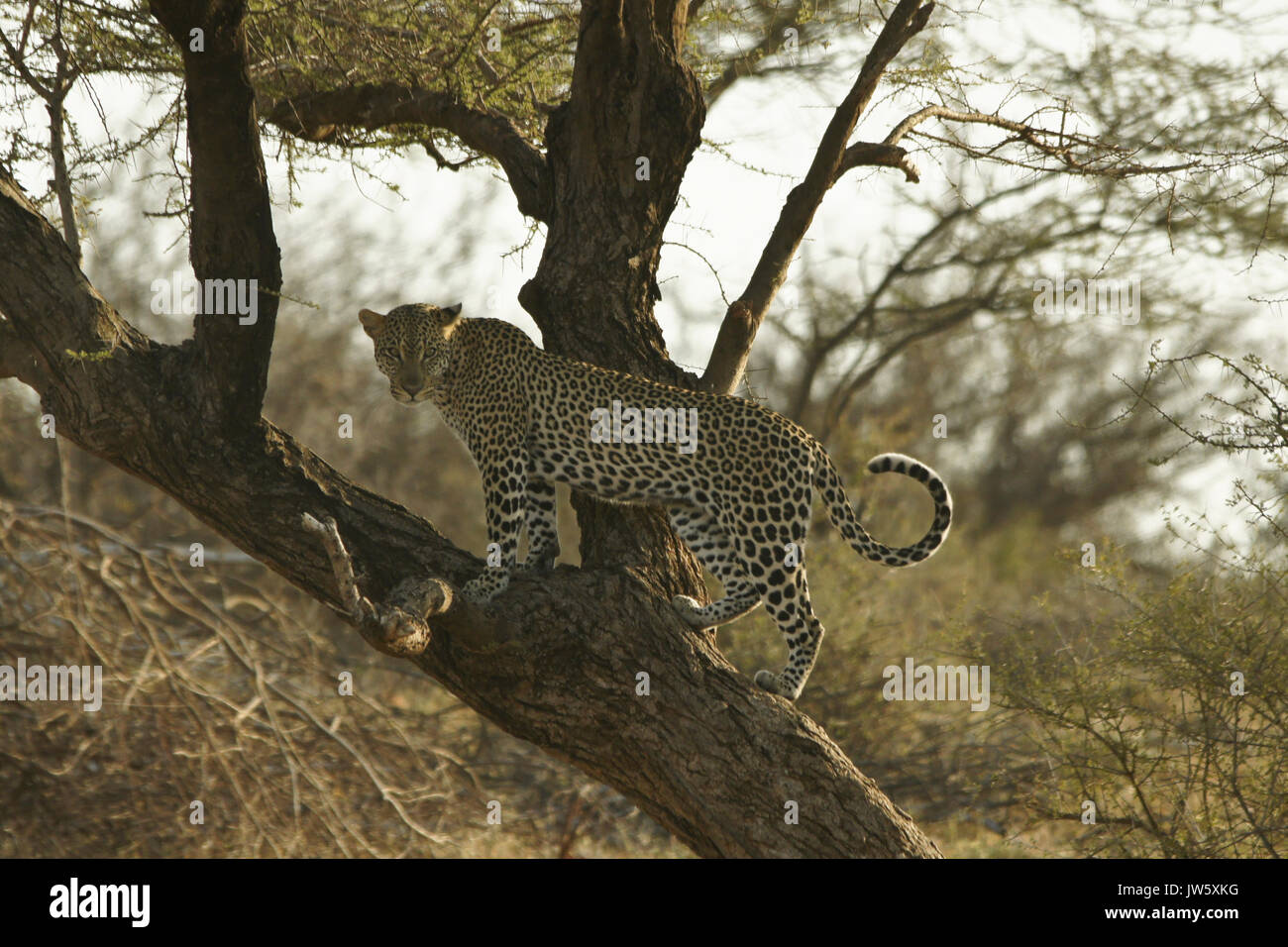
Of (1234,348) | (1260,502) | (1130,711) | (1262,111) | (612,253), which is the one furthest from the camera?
(1234,348)

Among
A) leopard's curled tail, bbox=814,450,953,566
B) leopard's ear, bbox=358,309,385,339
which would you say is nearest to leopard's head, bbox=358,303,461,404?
leopard's ear, bbox=358,309,385,339

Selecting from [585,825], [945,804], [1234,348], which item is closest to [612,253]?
[585,825]

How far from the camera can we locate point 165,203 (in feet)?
23.1

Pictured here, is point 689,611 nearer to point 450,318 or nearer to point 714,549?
point 714,549

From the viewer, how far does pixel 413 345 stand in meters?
6.12

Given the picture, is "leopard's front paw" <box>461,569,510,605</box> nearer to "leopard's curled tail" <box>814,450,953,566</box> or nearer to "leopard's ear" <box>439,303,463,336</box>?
"leopard's ear" <box>439,303,463,336</box>

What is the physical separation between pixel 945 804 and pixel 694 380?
6346 mm

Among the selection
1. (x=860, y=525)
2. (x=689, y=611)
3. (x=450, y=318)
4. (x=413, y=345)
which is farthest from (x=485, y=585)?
(x=860, y=525)

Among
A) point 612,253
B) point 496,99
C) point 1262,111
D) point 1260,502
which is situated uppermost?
point 1262,111

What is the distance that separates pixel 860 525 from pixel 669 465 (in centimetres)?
101

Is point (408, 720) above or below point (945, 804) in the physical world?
above

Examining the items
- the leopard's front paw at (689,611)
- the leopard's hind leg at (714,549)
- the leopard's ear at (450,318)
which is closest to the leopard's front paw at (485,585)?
the leopard's front paw at (689,611)
